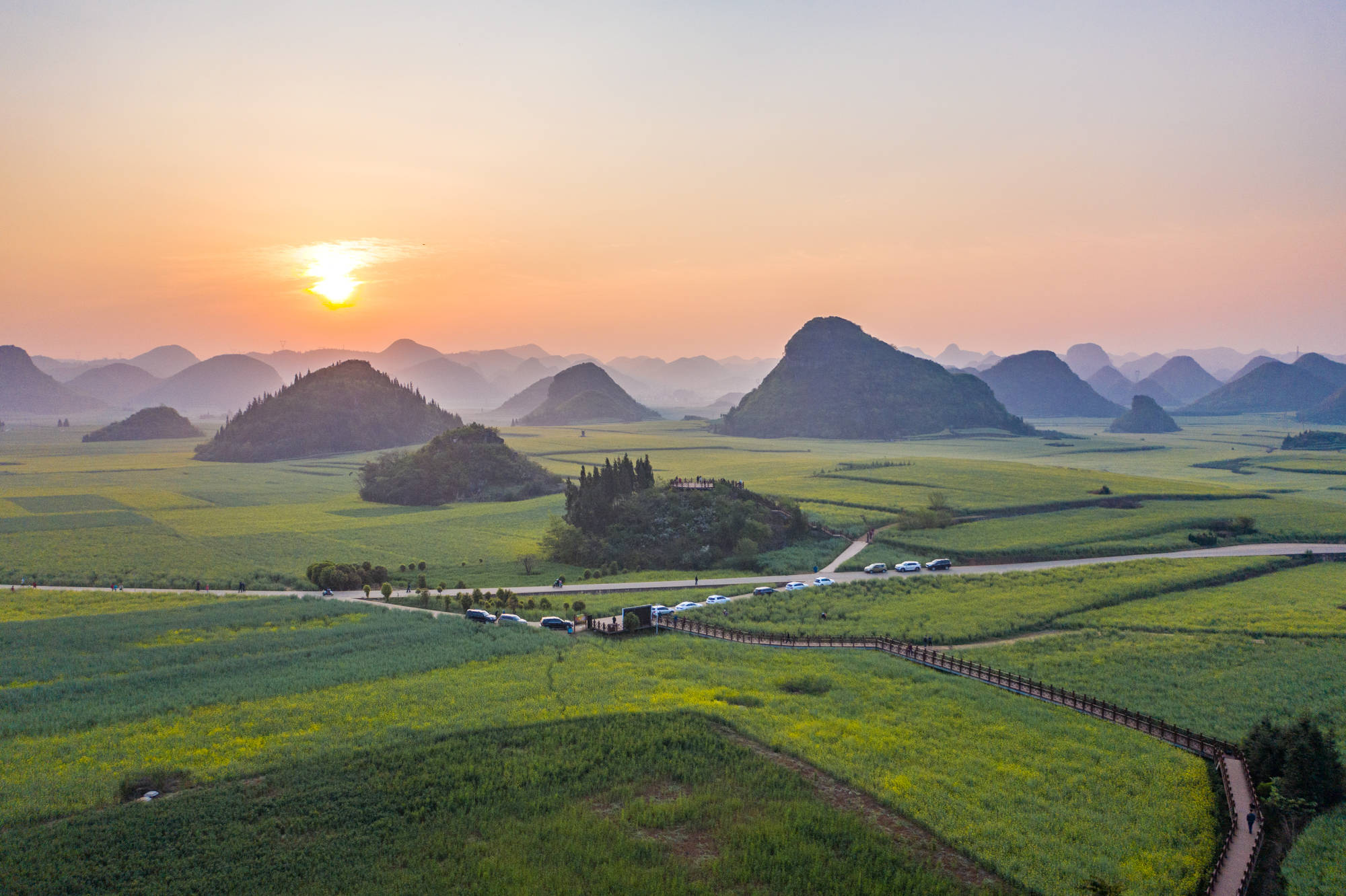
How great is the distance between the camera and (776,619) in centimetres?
5453

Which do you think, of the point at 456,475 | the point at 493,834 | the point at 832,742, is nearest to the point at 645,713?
the point at 832,742

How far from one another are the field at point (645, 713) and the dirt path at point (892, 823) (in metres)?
0.37

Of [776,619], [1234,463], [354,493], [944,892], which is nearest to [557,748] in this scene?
[944,892]

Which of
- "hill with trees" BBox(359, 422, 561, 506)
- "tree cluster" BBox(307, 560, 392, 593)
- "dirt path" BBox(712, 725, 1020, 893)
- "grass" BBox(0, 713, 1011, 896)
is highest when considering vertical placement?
"hill with trees" BBox(359, 422, 561, 506)

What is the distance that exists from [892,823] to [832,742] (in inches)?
243

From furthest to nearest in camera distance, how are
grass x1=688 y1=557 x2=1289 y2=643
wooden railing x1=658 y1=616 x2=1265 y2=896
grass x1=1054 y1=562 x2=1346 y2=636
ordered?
grass x1=688 y1=557 x2=1289 y2=643 < grass x1=1054 y1=562 x2=1346 y2=636 < wooden railing x1=658 y1=616 x2=1265 y2=896

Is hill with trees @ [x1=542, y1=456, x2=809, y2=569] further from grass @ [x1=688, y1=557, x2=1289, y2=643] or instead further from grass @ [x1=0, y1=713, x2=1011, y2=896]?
grass @ [x1=0, y1=713, x2=1011, y2=896]

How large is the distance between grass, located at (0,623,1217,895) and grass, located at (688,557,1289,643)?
7.86 m

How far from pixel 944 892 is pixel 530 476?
115522 millimetres

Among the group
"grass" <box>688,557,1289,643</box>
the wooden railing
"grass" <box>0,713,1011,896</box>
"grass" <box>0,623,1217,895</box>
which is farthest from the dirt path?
"grass" <box>688,557,1289,643</box>

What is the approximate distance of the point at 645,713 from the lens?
36406mm

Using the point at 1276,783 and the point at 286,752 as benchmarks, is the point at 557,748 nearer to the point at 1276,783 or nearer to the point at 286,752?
the point at 286,752

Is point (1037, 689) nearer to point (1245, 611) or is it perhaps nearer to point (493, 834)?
point (1245, 611)

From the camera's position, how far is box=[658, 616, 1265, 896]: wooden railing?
92.9 ft
